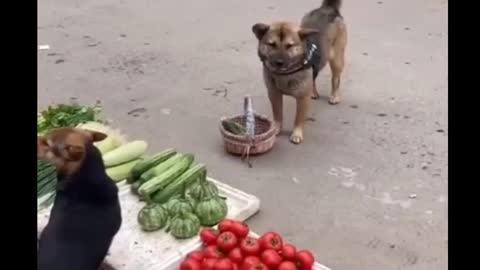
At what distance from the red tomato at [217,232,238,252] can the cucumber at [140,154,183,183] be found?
54 cm

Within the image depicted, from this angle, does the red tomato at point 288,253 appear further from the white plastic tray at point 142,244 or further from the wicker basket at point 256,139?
the wicker basket at point 256,139

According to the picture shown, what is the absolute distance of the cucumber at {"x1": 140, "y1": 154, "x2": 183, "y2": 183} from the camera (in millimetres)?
2674

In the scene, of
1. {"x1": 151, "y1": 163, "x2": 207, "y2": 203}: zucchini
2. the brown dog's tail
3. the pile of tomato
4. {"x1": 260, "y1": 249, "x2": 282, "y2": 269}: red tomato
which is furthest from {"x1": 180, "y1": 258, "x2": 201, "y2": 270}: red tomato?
the brown dog's tail

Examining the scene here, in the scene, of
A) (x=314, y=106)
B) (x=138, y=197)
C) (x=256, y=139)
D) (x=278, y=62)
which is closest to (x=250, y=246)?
(x=138, y=197)

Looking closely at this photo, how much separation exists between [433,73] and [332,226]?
2.01 meters

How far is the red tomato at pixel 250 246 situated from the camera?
7.14 ft

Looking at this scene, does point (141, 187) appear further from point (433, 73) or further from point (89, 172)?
point (433, 73)

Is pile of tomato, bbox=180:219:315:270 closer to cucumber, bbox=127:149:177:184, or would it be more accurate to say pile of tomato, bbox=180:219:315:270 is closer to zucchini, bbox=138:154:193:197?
zucchini, bbox=138:154:193:197

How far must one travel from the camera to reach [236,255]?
2.17m

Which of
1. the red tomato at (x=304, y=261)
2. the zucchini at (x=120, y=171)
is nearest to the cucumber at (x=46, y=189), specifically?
the zucchini at (x=120, y=171)

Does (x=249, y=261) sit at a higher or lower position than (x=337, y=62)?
lower

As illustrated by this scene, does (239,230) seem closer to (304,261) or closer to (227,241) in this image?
(227,241)

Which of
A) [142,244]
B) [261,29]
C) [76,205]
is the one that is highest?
[261,29]

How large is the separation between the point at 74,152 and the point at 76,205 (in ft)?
0.54
